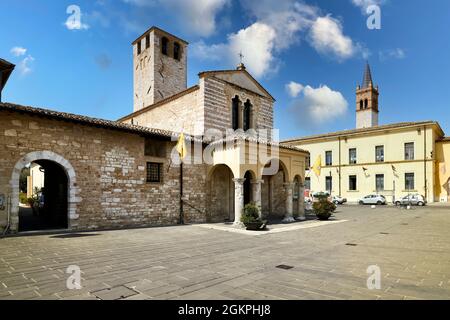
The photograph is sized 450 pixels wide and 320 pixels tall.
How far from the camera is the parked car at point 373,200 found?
32.6 meters

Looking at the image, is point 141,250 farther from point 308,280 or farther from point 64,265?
point 308,280

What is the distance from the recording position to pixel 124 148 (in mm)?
13062

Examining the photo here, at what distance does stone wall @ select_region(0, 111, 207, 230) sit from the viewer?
10367mm

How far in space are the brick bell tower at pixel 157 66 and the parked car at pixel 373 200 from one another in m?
25.0

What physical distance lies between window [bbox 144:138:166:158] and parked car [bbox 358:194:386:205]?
2816 centimetres

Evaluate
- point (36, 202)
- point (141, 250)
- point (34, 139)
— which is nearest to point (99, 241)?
point (141, 250)

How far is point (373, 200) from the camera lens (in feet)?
108

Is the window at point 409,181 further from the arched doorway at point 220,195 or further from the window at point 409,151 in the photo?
the arched doorway at point 220,195

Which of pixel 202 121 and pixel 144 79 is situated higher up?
pixel 144 79

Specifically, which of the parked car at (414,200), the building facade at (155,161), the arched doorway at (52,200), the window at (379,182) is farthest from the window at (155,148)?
the window at (379,182)

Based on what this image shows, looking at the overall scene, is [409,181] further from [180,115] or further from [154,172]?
[154,172]

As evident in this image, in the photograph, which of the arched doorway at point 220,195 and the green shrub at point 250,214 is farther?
the arched doorway at point 220,195

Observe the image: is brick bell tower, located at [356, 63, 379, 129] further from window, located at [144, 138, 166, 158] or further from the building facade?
window, located at [144, 138, 166, 158]
